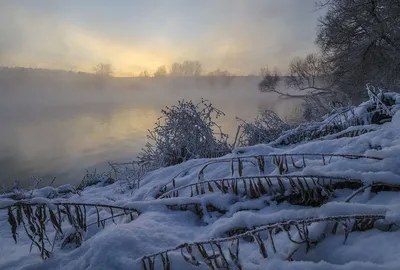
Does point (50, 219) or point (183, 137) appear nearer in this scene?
point (50, 219)

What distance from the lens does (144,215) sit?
1.81 meters

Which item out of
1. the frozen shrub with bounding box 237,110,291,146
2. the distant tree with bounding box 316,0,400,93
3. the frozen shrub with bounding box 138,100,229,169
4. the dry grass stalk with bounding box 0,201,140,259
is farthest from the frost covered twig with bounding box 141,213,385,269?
the distant tree with bounding box 316,0,400,93

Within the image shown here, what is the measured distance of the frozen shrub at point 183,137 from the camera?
6199 millimetres

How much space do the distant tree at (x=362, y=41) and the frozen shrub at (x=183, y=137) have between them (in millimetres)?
13633

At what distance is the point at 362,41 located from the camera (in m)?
17.2

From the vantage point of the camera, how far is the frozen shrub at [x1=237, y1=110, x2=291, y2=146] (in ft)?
21.1

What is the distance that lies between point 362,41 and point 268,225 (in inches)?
772

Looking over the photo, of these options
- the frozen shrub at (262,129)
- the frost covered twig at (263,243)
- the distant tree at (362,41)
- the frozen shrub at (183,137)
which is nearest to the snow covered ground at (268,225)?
the frost covered twig at (263,243)

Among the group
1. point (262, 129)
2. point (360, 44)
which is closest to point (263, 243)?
point (262, 129)

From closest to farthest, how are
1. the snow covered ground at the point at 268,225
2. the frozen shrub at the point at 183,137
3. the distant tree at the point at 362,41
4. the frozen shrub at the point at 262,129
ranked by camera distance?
the snow covered ground at the point at 268,225
the frozen shrub at the point at 183,137
the frozen shrub at the point at 262,129
the distant tree at the point at 362,41

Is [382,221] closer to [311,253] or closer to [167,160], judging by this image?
[311,253]

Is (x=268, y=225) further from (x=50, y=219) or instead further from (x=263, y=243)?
(x=50, y=219)

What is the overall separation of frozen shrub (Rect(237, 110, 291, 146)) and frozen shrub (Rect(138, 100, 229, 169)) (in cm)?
58

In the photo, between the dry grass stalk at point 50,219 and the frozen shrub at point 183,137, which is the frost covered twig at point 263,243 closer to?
the dry grass stalk at point 50,219
